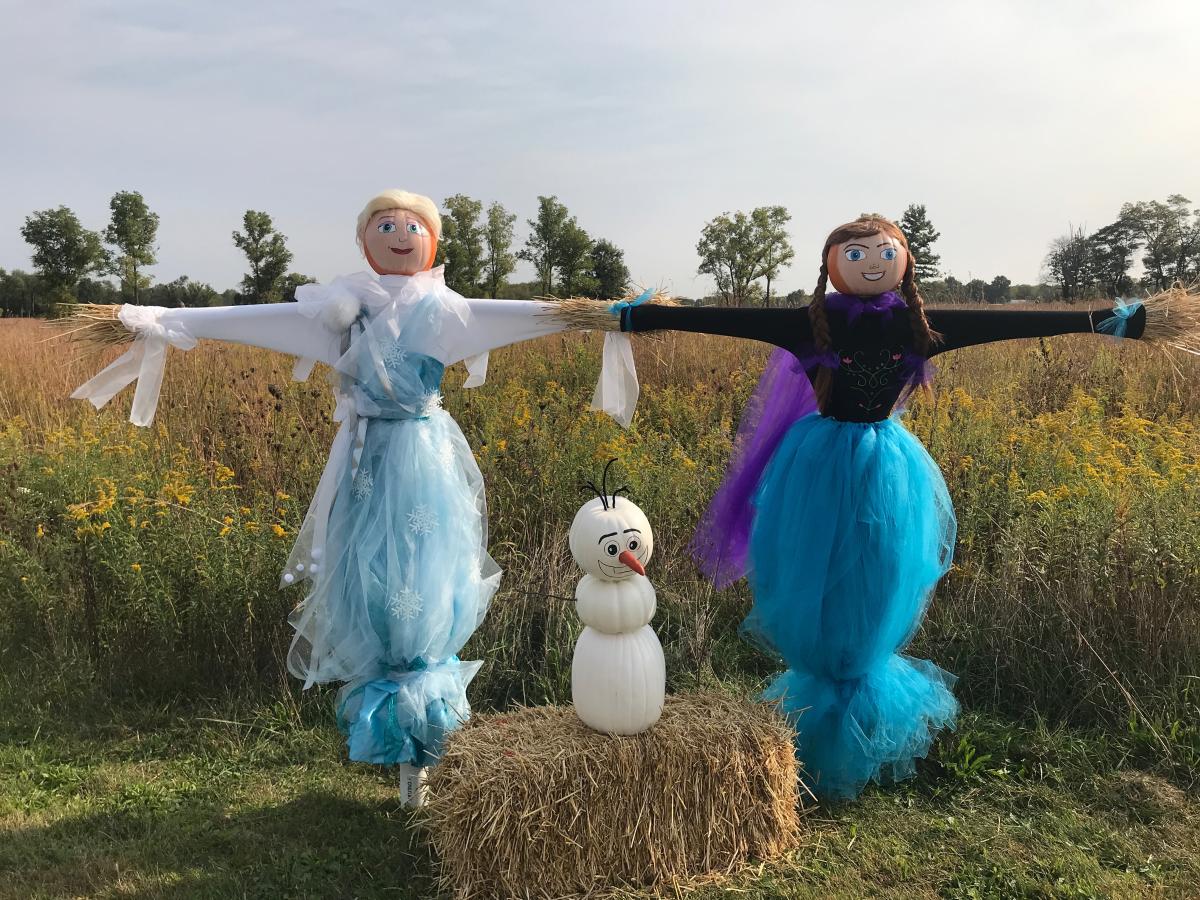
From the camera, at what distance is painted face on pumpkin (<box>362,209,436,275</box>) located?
2.91 meters

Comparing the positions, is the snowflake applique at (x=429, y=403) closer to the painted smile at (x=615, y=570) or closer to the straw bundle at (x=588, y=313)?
the straw bundle at (x=588, y=313)

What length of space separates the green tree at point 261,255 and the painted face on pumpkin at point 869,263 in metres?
21.6

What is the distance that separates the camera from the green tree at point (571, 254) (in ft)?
76.8

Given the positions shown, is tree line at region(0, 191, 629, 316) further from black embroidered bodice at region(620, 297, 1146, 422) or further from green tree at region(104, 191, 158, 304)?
black embroidered bodice at region(620, 297, 1146, 422)

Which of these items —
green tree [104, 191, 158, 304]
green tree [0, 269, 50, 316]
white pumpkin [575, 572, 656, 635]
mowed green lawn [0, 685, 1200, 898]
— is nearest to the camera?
white pumpkin [575, 572, 656, 635]

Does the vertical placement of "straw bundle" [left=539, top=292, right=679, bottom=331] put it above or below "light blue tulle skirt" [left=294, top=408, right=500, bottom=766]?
above

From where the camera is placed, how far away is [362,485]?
292 centimetres

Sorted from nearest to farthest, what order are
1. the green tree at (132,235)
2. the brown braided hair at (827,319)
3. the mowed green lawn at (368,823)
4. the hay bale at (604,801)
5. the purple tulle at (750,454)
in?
the hay bale at (604,801) → the mowed green lawn at (368,823) → the brown braided hair at (827,319) → the purple tulle at (750,454) → the green tree at (132,235)

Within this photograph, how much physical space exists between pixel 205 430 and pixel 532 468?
8.57 feet

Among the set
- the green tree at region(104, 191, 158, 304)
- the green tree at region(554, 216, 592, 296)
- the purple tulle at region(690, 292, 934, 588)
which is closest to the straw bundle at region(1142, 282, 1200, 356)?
the purple tulle at region(690, 292, 934, 588)

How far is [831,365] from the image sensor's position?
2826 millimetres

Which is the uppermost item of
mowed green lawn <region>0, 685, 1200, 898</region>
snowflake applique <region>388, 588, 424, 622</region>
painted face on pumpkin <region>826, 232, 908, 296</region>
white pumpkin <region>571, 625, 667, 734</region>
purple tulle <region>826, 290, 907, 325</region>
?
painted face on pumpkin <region>826, 232, 908, 296</region>

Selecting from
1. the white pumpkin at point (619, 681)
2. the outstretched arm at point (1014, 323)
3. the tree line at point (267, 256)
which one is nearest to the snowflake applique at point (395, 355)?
the white pumpkin at point (619, 681)

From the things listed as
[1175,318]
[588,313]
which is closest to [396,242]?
[588,313]
